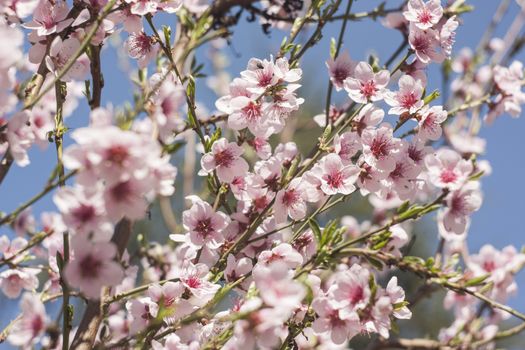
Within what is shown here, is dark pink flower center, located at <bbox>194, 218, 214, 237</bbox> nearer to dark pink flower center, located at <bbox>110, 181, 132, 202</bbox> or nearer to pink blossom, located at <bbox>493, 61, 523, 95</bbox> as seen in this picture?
dark pink flower center, located at <bbox>110, 181, 132, 202</bbox>

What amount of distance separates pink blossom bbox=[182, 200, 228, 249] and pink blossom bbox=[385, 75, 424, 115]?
489 millimetres

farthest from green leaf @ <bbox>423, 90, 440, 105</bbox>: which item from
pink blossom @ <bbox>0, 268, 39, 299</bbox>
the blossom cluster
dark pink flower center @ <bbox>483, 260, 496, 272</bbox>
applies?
dark pink flower center @ <bbox>483, 260, 496, 272</bbox>

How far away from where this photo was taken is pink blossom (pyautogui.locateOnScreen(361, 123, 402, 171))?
1.43m

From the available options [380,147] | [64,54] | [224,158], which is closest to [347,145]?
[380,147]

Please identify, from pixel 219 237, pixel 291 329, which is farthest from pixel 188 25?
pixel 291 329

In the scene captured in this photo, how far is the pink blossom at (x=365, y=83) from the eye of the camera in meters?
1.52

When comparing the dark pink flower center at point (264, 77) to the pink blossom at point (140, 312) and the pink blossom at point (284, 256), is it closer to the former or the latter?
the pink blossom at point (284, 256)

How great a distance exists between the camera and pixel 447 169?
1432mm

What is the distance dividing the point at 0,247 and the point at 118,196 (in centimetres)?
102

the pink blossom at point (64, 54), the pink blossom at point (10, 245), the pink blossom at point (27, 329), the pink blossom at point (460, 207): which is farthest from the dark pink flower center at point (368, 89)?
the pink blossom at point (10, 245)

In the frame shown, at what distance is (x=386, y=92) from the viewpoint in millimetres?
1525

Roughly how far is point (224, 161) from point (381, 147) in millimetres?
371

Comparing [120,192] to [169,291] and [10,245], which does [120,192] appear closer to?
[169,291]

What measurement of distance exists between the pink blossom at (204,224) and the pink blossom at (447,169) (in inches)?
19.3
